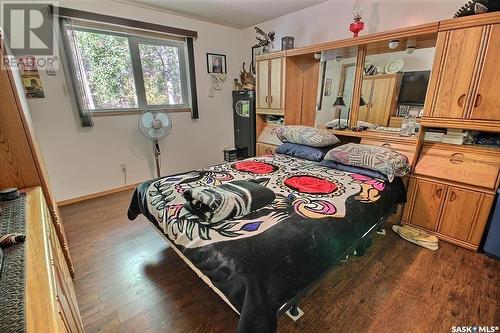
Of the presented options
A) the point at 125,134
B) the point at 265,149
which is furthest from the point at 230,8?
the point at 125,134

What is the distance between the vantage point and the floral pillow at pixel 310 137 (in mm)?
2555

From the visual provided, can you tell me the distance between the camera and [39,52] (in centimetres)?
253

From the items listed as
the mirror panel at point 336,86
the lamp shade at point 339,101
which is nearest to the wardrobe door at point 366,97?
the mirror panel at point 336,86

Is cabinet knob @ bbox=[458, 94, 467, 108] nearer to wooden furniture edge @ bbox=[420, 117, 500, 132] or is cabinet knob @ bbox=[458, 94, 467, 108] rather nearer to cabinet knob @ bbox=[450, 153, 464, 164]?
wooden furniture edge @ bbox=[420, 117, 500, 132]

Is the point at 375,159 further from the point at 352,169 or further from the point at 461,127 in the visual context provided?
the point at 461,127

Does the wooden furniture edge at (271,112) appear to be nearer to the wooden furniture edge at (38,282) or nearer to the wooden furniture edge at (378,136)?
the wooden furniture edge at (378,136)

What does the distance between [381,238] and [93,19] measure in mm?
3945

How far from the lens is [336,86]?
293cm

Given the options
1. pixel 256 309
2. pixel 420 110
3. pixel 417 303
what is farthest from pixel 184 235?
pixel 420 110

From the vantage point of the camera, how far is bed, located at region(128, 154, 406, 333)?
3.34 feet

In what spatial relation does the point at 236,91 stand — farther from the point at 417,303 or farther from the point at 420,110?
the point at 417,303

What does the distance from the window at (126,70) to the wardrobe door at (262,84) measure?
44.6 inches

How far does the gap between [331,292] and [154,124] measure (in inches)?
104

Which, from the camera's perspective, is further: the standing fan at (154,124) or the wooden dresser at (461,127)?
the standing fan at (154,124)
